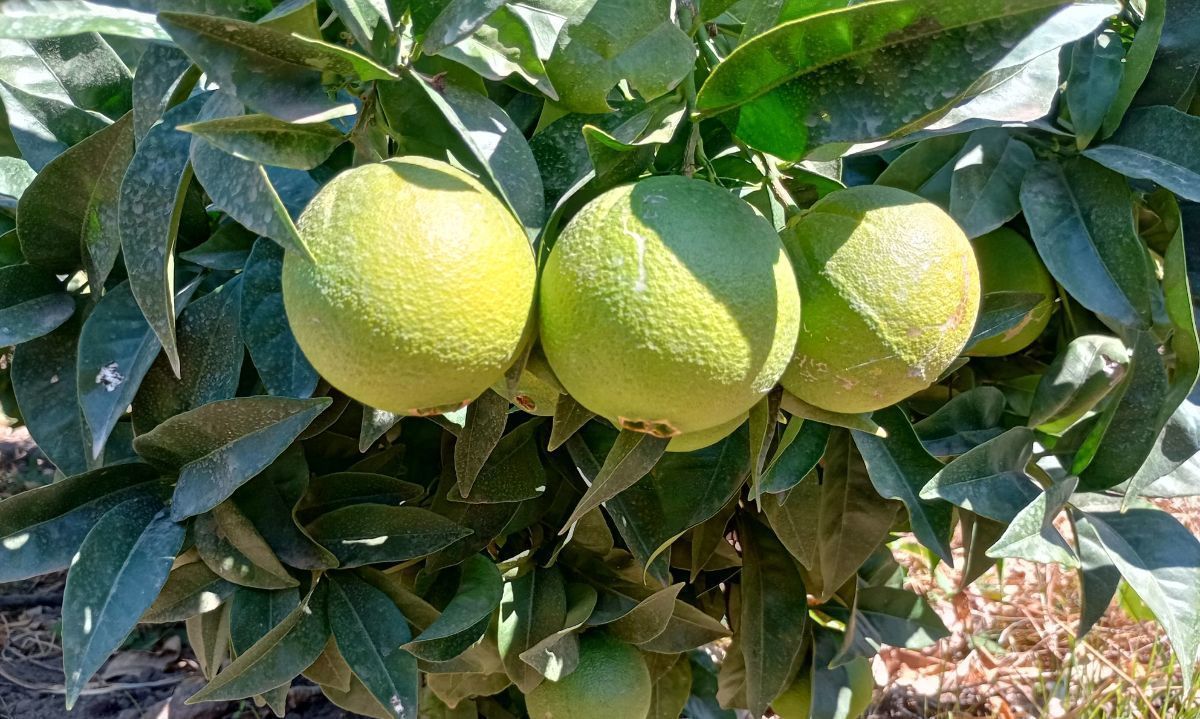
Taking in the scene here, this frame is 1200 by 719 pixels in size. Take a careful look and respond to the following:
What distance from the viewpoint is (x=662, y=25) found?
0.59m

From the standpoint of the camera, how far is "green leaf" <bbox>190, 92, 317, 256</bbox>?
47cm

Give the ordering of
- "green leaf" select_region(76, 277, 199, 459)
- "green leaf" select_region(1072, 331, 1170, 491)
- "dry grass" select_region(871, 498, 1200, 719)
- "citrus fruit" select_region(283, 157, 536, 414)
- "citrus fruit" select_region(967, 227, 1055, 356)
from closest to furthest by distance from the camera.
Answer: "citrus fruit" select_region(283, 157, 536, 414), "green leaf" select_region(76, 277, 199, 459), "green leaf" select_region(1072, 331, 1170, 491), "citrus fruit" select_region(967, 227, 1055, 356), "dry grass" select_region(871, 498, 1200, 719)

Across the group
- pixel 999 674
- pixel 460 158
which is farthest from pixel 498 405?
pixel 999 674

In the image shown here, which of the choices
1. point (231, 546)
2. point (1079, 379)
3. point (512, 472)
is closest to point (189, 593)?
point (231, 546)

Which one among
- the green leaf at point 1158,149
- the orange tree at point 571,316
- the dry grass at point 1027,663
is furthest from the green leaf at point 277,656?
the dry grass at point 1027,663

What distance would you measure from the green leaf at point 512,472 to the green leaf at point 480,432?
174mm

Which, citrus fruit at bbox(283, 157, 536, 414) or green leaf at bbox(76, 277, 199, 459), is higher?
citrus fruit at bbox(283, 157, 536, 414)

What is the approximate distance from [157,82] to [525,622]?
65 cm

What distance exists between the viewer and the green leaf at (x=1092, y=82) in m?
0.87

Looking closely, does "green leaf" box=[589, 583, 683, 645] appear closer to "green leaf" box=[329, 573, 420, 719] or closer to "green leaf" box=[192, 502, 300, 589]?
"green leaf" box=[329, 573, 420, 719]

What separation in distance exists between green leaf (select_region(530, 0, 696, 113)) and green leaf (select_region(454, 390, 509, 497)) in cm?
25

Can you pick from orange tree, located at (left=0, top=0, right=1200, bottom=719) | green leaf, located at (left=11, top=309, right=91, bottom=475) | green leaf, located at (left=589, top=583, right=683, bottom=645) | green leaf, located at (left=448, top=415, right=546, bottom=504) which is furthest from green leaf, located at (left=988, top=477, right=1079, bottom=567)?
green leaf, located at (left=11, top=309, right=91, bottom=475)

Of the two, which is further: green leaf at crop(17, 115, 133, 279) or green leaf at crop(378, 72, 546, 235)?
green leaf at crop(17, 115, 133, 279)

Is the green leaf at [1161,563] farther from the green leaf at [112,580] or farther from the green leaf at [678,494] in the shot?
the green leaf at [112,580]
